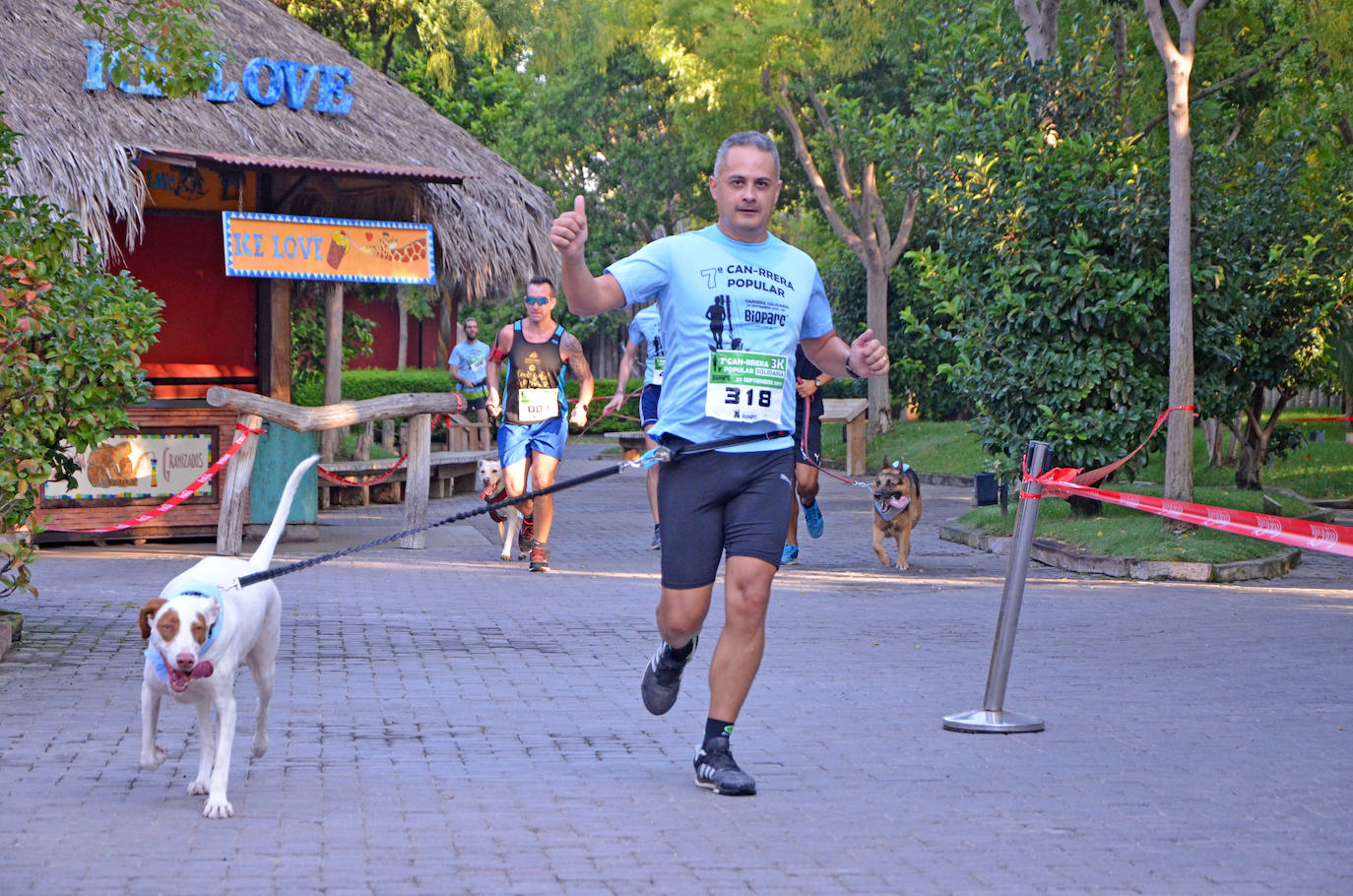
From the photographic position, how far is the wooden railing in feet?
40.8

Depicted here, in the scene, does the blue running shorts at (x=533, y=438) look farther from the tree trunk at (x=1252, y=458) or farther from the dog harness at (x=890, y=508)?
the tree trunk at (x=1252, y=458)

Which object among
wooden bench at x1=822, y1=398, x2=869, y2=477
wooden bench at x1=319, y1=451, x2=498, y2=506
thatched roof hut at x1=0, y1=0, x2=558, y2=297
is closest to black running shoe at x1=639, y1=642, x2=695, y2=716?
thatched roof hut at x1=0, y1=0, x2=558, y2=297

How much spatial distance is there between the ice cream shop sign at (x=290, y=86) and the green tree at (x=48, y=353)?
6368 millimetres

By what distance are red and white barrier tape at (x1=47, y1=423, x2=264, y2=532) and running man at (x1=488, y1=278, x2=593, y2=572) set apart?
6.81ft

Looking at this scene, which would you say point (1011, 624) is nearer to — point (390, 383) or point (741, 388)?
point (741, 388)

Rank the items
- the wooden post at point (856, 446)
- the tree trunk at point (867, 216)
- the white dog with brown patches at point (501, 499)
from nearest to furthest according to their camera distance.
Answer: the white dog with brown patches at point (501, 499) → the wooden post at point (856, 446) → the tree trunk at point (867, 216)

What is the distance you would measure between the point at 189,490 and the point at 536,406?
3.19 metres

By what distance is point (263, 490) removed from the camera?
14086 mm

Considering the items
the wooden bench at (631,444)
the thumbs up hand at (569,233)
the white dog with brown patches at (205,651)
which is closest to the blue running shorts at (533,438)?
the white dog with brown patches at (205,651)

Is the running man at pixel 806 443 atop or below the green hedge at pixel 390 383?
below

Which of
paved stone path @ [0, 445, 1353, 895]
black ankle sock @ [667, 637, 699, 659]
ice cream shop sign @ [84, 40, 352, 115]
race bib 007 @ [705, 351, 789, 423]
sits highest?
ice cream shop sign @ [84, 40, 352, 115]

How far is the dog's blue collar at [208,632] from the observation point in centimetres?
483

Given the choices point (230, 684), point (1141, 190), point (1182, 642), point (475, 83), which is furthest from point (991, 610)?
point (475, 83)

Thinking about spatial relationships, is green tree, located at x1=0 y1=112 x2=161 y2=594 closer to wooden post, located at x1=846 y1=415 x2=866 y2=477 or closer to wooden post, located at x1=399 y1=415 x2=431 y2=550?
wooden post, located at x1=399 y1=415 x2=431 y2=550
